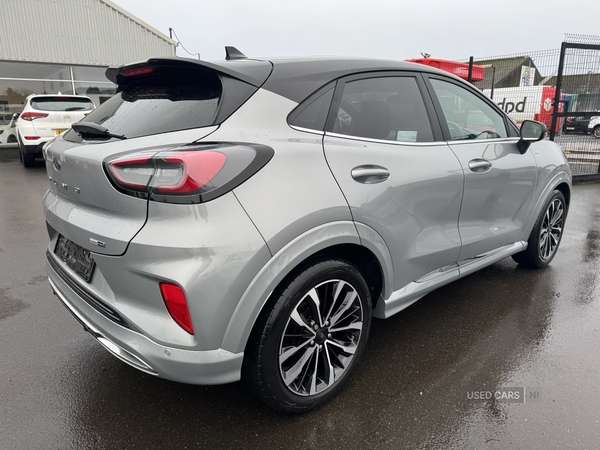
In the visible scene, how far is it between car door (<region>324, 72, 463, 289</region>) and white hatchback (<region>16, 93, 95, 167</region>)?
8.92 m

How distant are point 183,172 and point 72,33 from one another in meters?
17.0

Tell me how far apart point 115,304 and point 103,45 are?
17066mm

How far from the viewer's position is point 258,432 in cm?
203

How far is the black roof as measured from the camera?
199 cm

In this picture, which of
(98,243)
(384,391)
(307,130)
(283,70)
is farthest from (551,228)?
(98,243)

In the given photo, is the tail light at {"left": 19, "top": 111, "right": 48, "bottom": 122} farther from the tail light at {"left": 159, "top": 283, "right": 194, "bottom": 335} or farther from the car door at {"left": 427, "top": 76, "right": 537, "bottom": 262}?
the tail light at {"left": 159, "top": 283, "right": 194, "bottom": 335}

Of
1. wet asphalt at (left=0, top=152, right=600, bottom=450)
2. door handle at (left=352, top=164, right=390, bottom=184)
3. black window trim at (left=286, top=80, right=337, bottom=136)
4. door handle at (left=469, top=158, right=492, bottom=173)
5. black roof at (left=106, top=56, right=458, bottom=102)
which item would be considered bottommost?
wet asphalt at (left=0, top=152, right=600, bottom=450)

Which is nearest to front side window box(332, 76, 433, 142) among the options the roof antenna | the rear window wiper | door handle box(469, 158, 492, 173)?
door handle box(469, 158, 492, 173)

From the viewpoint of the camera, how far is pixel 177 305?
168 cm

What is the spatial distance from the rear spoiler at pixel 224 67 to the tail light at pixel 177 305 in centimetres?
97

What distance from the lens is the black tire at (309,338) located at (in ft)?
6.17

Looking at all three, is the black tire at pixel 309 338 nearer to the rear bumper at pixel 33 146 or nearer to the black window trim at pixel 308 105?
the black window trim at pixel 308 105

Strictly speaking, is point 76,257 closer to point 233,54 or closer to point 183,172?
point 183,172

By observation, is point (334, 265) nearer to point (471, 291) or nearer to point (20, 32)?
point (471, 291)
